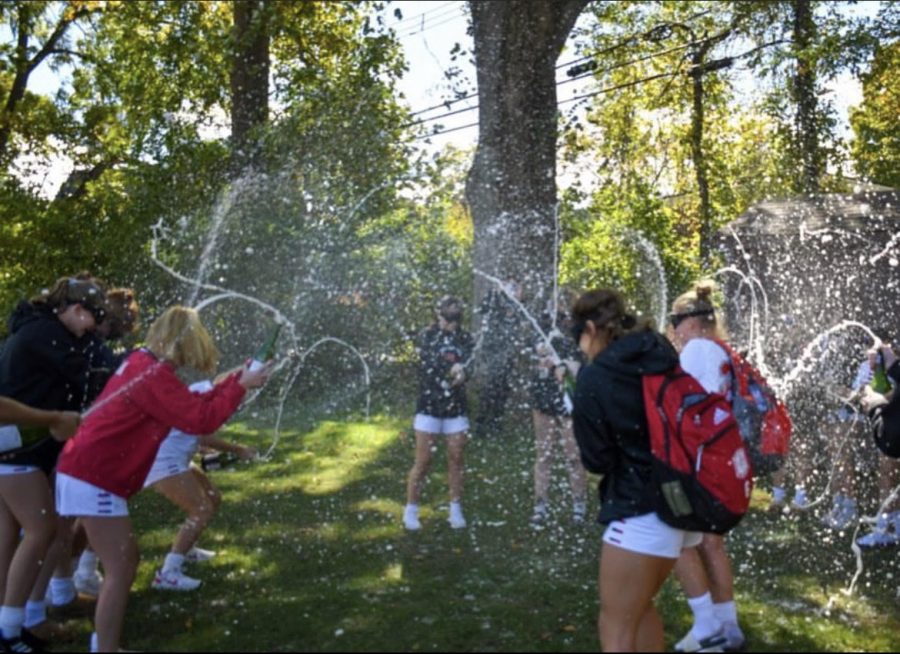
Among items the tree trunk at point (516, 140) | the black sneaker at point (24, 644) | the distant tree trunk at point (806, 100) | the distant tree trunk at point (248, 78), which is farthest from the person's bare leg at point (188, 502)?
the distant tree trunk at point (806, 100)

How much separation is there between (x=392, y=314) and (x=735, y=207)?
485 inches

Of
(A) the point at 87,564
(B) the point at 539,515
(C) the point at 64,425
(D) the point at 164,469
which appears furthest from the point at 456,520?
(C) the point at 64,425

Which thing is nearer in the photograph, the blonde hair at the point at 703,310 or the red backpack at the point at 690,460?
the red backpack at the point at 690,460

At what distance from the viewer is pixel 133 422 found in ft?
16.1

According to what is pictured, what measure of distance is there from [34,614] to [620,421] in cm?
352

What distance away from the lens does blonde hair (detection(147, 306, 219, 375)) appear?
16.9 feet

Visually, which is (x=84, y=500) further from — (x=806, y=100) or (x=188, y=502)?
(x=806, y=100)

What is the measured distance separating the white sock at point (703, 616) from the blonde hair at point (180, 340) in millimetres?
2677

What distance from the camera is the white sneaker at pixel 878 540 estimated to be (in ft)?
24.4

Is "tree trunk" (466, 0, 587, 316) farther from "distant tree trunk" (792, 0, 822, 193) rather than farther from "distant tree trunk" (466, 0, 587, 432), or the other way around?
"distant tree trunk" (792, 0, 822, 193)

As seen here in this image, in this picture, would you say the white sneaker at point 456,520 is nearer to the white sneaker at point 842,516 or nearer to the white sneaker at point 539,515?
the white sneaker at point 539,515

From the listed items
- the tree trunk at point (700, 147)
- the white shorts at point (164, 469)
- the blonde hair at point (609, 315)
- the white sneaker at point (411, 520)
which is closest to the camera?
the blonde hair at point (609, 315)

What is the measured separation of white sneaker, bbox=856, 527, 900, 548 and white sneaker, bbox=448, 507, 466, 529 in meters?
2.84

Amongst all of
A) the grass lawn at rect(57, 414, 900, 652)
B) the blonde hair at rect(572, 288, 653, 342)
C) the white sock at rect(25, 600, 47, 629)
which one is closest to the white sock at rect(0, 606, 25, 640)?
the white sock at rect(25, 600, 47, 629)
